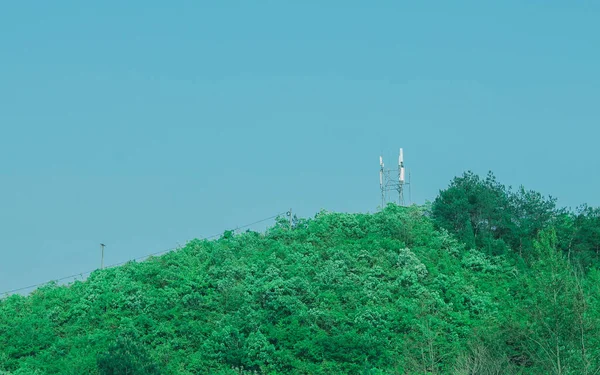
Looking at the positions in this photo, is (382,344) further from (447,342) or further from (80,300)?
(80,300)

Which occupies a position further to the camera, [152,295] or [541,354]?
[152,295]

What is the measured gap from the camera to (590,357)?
57.7 ft

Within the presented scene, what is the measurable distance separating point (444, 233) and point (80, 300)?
1177cm

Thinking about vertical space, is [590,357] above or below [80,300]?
below

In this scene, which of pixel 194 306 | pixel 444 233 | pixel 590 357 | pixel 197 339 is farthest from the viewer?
pixel 444 233

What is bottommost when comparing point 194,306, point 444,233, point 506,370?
point 506,370

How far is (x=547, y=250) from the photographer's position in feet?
61.3

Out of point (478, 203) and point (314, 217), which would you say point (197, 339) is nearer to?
point (314, 217)

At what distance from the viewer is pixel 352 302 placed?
25.6 m

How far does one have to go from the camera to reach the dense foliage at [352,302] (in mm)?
19344

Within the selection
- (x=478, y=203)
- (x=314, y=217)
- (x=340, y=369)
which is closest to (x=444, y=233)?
(x=478, y=203)

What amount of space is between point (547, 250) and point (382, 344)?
5952 millimetres

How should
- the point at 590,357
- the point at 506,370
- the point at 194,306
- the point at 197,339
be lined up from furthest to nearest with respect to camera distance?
1. the point at 194,306
2. the point at 197,339
3. the point at 506,370
4. the point at 590,357

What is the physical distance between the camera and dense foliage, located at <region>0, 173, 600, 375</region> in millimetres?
19344
